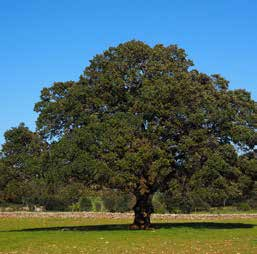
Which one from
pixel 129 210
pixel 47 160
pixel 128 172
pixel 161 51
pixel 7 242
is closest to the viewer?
pixel 7 242

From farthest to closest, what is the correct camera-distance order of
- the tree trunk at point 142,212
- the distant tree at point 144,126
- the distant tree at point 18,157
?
1. the tree trunk at point 142,212
2. the distant tree at point 18,157
3. the distant tree at point 144,126

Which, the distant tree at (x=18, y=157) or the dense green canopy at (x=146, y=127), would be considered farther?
the distant tree at (x=18, y=157)

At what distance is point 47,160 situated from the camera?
33.2 meters

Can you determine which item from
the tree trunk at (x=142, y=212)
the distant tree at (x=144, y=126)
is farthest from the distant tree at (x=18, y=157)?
the tree trunk at (x=142, y=212)

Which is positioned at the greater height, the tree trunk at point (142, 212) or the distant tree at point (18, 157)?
the distant tree at point (18, 157)

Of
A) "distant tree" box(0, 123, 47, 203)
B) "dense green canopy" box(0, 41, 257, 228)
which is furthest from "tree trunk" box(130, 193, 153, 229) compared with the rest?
"distant tree" box(0, 123, 47, 203)

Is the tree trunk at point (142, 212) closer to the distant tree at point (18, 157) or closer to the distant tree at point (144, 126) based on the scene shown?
the distant tree at point (144, 126)

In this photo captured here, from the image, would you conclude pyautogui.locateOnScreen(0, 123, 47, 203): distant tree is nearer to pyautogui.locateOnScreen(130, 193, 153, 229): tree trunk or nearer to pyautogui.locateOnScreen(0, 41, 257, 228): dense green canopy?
pyautogui.locateOnScreen(0, 41, 257, 228): dense green canopy

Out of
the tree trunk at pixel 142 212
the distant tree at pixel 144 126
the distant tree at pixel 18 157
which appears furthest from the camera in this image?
the tree trunk at pixel 142 212

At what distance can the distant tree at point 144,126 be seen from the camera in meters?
31.4

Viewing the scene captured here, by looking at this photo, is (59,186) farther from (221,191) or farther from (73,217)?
(73,217)

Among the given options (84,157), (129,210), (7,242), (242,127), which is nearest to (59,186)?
(84,157)

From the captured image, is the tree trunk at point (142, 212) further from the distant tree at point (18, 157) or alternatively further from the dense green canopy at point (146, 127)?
the distant tree at point (18, 157)

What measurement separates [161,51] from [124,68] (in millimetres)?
3078
